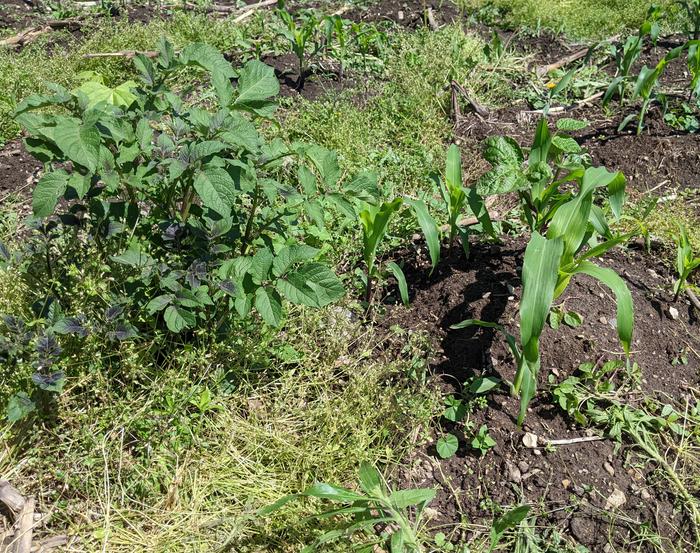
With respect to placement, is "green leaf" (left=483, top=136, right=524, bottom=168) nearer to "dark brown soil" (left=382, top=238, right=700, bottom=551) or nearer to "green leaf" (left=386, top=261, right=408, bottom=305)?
"dark brown soil" (left=382, top=238, right=700, bottom=551)

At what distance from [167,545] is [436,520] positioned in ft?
2.88

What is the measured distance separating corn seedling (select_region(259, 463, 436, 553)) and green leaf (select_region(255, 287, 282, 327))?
0.52m

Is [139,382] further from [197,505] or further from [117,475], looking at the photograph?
[197,505]

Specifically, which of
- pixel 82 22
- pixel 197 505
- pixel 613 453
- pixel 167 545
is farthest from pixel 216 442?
pixel 82 22

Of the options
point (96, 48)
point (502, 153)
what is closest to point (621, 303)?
point (502, 153)

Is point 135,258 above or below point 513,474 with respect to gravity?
above

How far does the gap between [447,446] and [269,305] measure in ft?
2.80

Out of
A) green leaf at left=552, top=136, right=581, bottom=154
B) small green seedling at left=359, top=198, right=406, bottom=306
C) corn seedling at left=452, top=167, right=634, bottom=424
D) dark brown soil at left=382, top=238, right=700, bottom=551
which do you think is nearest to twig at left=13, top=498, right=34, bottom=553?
dark brown soil at left=382, top=238, right=700, bottom=551

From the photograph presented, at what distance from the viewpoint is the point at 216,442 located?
221cm

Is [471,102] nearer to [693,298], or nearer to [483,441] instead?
[693,298]

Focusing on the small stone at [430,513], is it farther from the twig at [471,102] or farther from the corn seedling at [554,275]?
the twig at [471,102]

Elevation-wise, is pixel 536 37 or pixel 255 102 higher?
pixel 255 102

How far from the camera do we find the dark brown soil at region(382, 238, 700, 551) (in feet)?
6.89

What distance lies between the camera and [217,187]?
185cm
